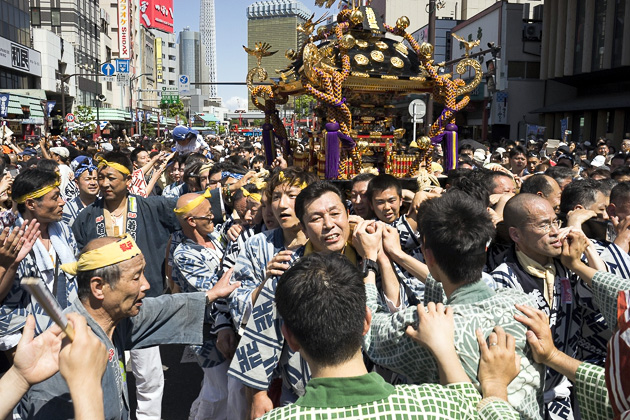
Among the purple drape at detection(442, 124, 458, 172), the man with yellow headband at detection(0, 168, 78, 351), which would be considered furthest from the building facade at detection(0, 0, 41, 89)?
the man with yellow headband at detection(0, 168, 78, 351)

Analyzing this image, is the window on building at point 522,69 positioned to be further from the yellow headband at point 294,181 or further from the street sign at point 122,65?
the yellow headband at point 294,181

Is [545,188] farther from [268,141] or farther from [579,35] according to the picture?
[579,35]

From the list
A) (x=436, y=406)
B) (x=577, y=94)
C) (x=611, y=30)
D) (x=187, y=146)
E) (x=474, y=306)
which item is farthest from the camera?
(x=577, y=94)

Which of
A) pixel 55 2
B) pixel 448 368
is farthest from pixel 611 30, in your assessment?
pixel 55 2

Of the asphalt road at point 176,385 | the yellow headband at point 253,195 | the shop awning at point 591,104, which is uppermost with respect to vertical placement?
the shop awning at point 591,104

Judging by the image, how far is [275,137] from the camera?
39.9 ft

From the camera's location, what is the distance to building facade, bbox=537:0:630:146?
23672mm

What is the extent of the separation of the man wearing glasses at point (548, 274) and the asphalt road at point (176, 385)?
2990 mm

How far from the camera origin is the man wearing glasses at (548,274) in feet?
9.05

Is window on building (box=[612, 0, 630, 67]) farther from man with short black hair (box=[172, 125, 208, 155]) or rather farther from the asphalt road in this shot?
the asphalt road

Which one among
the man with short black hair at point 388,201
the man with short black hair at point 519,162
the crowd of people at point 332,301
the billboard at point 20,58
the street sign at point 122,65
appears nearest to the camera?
the crowd of people at point 332,301

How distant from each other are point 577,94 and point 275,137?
2425cm

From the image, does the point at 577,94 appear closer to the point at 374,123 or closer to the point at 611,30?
the point at 611,30

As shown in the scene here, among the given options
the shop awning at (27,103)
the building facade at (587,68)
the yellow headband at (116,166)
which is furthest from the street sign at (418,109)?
the shop awning at (27,103)
